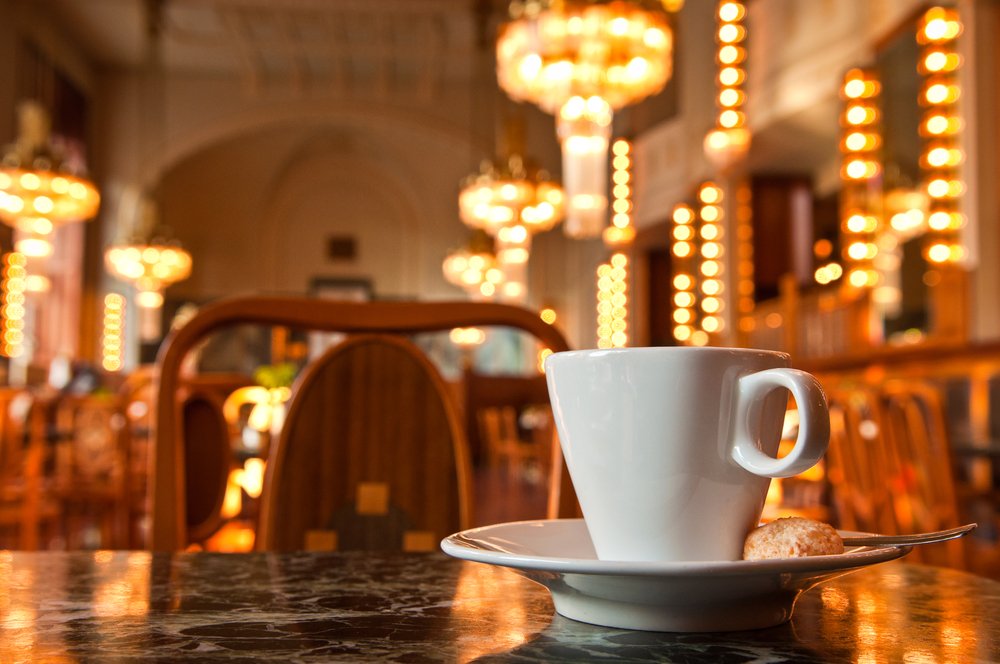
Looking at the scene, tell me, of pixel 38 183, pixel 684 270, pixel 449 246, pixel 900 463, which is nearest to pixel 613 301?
pixel 684 270

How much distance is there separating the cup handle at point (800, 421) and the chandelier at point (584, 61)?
5545 millimetres

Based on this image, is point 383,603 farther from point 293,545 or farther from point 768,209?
point 768,209

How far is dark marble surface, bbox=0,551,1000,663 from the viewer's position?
0.40 meters

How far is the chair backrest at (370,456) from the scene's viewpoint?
1.06 metres

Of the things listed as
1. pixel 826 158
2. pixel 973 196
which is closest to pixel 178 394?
pixel 973 196

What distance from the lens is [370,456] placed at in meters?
1.11

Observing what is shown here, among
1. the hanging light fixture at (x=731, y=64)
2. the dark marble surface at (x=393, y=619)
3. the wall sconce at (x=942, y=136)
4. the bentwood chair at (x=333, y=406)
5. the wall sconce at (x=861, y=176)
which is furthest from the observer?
the hanging light fixture at (x=731, y=64)

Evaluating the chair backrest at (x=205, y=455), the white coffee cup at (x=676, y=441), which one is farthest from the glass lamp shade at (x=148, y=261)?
the white coffee cup at (x=676, y=441)

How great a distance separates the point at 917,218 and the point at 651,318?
7.41 m

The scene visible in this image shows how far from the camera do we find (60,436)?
4.57 m

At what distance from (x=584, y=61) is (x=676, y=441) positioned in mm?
5697

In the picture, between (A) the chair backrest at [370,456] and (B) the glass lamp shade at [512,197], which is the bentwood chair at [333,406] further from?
(B) the glass lamp shade at [512,197]

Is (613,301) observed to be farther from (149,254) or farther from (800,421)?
(800,421)

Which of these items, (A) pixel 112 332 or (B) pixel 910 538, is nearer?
(B) pixel 910 538
